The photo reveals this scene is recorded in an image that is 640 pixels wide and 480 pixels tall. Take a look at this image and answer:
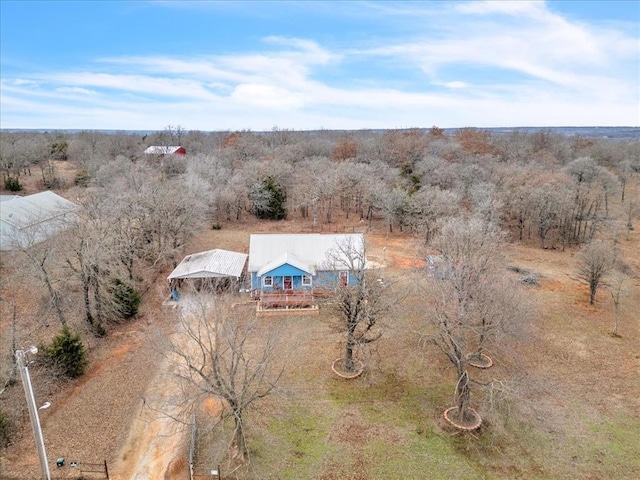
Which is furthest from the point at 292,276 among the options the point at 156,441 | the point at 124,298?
the point at 156,441

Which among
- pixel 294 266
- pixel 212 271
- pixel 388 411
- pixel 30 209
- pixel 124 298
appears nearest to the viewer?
pixel 388 411

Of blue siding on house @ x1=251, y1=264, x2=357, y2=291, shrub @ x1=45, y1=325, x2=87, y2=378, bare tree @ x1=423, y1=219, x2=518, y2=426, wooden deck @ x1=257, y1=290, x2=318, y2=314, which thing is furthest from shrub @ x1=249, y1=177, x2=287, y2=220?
bare tree @ x1=423, y1=219, x2=518, y2=426

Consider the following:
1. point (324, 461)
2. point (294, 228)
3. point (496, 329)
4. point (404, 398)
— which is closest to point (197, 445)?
point (324, 461)

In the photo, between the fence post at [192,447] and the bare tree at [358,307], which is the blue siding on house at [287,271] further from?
the fence post at [192,447]

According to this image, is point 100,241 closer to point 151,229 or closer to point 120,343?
point 120,343

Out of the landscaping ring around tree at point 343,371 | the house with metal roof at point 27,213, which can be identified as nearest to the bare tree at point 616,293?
the landscaping ring around tree at point 343,371

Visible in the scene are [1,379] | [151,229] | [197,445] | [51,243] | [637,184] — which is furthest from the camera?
[637,184]

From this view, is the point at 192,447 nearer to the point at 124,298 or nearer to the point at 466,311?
the point at 466,311

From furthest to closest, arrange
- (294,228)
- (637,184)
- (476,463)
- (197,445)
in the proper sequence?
1. (637,184)
2. (294,228)
3. (197,445)
4. (476,463)
